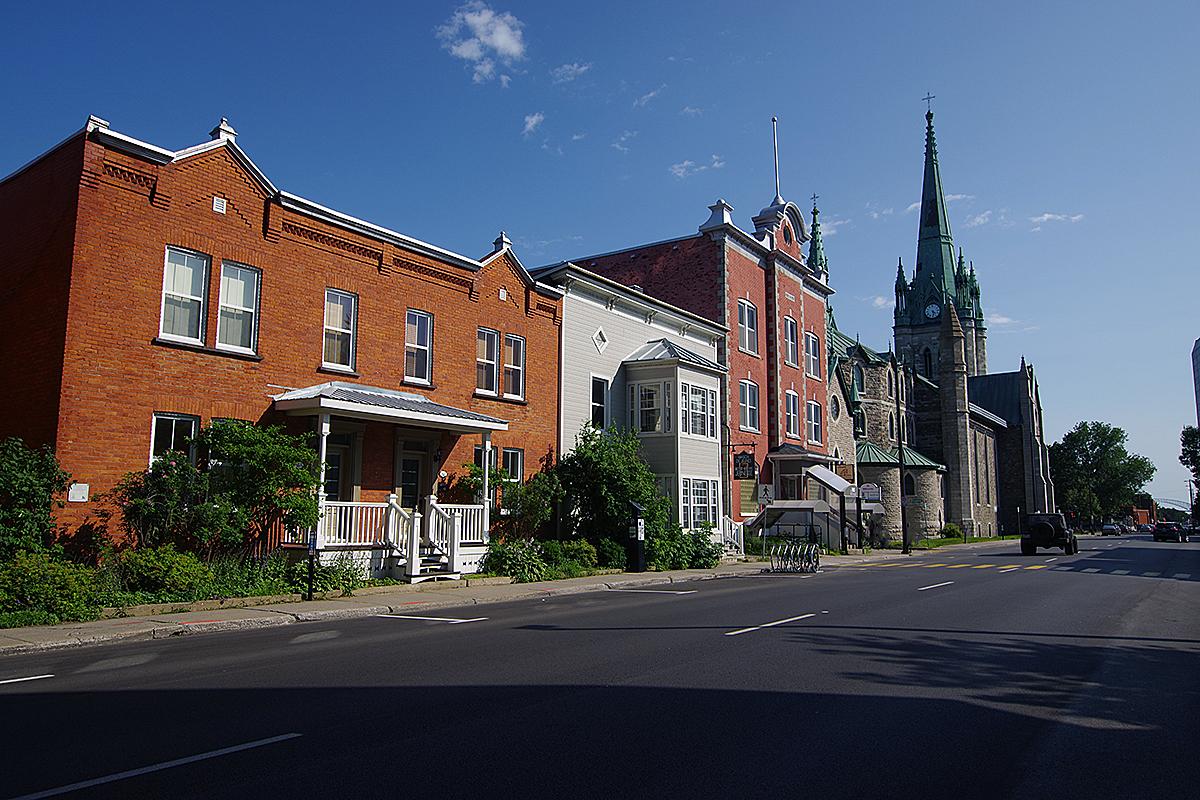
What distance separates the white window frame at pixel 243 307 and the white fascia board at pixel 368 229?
1767 millimetres

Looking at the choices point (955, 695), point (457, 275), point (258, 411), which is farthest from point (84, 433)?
point (955, 695)

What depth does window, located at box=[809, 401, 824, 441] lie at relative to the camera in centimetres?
4209

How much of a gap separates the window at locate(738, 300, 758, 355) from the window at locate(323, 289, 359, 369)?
63.0 ft

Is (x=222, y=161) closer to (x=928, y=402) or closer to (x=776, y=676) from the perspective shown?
(x=776, y=676)

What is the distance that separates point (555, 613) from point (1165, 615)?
10.3 metres

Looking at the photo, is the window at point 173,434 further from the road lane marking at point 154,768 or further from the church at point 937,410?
the church at point 937,410

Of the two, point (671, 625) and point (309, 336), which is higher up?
point (309, 336)

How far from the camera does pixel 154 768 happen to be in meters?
5.51

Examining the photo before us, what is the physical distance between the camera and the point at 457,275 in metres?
23.1

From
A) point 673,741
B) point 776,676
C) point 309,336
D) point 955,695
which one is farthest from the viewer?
point 309,336

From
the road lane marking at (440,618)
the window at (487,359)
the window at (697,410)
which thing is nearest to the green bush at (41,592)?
the road lane marking at (440,618)

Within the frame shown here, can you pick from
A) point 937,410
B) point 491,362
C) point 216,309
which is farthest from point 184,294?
point 937,410

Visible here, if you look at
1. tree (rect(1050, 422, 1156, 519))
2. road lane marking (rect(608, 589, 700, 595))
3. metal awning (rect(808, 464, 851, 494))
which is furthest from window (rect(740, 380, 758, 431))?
tree (rect(1050, 422, 1156, 519))

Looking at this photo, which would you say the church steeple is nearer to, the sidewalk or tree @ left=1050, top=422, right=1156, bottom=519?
tree @ left=1050, top=422, right=1156, bottom=519
